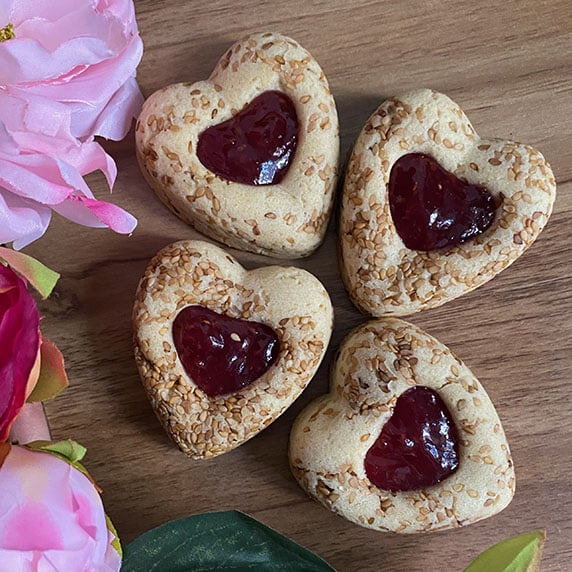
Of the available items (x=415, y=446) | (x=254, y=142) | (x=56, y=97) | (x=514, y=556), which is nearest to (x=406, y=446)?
(x=415, y=446)

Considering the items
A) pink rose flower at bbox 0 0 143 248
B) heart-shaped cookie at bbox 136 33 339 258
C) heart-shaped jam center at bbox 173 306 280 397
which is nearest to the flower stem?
pink rose flower at bbox 0 0 143 248

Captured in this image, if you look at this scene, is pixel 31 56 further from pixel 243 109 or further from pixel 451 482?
pixel 451 482

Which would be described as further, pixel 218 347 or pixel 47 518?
pixel 218 347

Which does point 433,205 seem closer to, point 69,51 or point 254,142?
point 254,142

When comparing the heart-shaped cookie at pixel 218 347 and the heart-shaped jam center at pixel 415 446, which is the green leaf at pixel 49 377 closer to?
the heart-shaped cookie at pixel 218 347

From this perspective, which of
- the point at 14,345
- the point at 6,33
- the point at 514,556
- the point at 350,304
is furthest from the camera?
the point at 350,304

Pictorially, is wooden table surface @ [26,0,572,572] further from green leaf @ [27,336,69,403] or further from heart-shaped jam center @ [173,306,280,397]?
green leaf @ [27,336,69,403]
